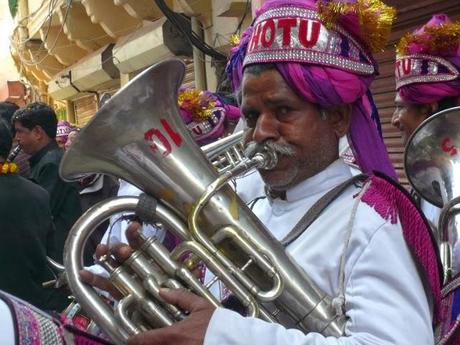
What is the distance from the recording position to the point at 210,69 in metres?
7.77

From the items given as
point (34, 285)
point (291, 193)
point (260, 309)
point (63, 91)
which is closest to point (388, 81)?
point (34, 285)

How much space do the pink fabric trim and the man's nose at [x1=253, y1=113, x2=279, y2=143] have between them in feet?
0.92

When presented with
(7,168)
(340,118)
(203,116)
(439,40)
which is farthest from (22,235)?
(439,40)

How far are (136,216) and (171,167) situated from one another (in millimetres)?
149

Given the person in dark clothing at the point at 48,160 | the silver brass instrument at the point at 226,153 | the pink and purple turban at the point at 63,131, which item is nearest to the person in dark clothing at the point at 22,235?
the person in dark clothing at the point at 48,160

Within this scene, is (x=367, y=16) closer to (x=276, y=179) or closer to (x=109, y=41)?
(x=276, y=179)

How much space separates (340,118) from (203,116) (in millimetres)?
1938

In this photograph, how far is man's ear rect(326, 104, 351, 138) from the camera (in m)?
1.65

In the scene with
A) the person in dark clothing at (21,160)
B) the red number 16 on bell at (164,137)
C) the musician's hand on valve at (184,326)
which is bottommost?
the person in dark clothing at (21,160)

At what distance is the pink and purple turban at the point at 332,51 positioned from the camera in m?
1.57

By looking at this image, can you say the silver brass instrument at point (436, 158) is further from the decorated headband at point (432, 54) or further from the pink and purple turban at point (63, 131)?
the pink and purple turban at point (63, 131)

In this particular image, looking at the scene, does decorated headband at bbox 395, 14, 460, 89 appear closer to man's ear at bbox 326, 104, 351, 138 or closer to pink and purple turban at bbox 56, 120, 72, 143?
man's ear at bbox 326, 104, 351, 138

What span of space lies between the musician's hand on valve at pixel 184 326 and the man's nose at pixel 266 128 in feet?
1.55

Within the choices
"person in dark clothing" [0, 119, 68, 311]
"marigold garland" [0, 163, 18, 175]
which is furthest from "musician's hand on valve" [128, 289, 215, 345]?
"marigold garland" [0, 163, 18, 175]
